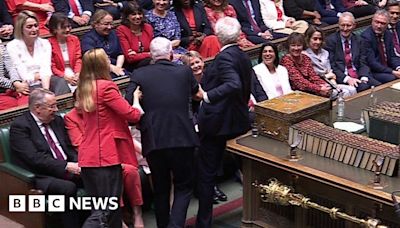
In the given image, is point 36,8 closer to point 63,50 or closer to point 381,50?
point 63,50

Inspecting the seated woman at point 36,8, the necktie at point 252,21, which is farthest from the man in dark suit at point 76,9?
the necktie at point 252,21

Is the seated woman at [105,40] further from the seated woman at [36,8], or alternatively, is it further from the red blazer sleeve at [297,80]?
the red blazer sleeve at [297,80]

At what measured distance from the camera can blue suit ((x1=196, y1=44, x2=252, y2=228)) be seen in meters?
4.74

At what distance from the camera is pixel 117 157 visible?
4480mm

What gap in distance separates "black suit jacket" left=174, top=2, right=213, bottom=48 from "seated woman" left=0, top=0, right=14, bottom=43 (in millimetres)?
1457

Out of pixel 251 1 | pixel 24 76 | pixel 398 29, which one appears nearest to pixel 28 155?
pixel 24 76

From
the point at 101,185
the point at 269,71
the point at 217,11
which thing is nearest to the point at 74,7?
the point at 217,11

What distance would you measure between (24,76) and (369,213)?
274 centimetres

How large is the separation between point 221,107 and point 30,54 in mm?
1733

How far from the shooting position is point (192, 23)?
7.07 m

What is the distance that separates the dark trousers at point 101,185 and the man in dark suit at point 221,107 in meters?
0.61

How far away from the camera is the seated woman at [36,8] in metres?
6.54

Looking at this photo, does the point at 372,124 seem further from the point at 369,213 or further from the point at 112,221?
the point at 112,221

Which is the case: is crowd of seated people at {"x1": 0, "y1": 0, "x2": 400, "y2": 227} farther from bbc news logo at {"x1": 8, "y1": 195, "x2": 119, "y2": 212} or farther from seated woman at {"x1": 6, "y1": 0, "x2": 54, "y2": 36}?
bbc news logo at {"x1": 8, "y1": 195, "x2": 119, "y2": 212}
